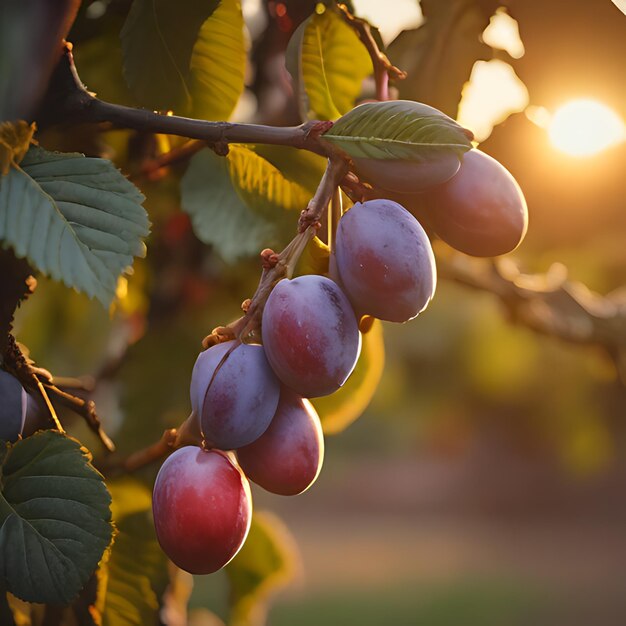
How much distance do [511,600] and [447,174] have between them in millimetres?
4876

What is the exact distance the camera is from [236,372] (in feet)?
1.10

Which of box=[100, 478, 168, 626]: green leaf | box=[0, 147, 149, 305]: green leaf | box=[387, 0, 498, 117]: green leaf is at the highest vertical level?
box=[387, 0, 498, 117]: green leaf

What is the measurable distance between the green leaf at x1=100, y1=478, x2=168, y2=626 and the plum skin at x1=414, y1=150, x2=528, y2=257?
233mm

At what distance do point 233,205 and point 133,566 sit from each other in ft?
0.71

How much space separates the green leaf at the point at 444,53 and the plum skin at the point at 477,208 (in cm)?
15

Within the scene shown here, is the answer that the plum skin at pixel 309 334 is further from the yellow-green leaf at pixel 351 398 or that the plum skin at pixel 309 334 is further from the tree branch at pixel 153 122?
the yellow-green leaf at pixel 351 398

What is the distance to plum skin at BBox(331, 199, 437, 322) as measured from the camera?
0.33 meters

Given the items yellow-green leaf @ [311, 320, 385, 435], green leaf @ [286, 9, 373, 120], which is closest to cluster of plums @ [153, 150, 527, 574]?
green leaf @ [286, 9, 373, 120]

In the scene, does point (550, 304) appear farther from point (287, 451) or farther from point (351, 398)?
point (287, 451)

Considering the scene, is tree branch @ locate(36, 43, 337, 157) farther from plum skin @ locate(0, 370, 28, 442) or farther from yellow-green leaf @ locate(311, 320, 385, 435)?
yellow-green leaf @ locate(311, 320, 385, 435)

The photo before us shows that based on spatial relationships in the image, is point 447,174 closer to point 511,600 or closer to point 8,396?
point 8,396

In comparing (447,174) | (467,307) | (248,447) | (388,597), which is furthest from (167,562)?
(467,307)

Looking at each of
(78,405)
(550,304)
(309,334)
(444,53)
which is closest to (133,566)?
(78,405)

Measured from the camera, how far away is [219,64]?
43 cm
